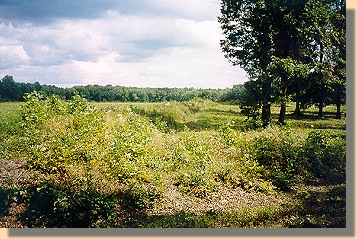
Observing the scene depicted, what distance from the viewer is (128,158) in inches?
197

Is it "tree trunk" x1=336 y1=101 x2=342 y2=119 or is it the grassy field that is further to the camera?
"tree trunk" x1=336 y1=101 x2=342 y2=119

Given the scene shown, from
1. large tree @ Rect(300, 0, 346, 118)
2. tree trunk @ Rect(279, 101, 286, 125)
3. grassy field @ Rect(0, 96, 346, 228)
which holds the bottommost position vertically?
grassy field @ Rect(0, 96, 346, 228)

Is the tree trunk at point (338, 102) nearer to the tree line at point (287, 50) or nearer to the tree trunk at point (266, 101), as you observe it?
the tree line at point (287, 50)

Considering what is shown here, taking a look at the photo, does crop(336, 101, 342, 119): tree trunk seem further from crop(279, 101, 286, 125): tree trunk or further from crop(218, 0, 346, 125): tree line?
crop(279, 101, 286, 125): tree trunk

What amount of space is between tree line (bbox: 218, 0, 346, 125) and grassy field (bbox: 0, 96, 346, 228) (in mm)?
334

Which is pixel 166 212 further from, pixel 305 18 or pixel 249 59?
pixel 305 18

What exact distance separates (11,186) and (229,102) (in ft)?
13.3

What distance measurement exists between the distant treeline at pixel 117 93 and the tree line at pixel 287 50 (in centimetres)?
68

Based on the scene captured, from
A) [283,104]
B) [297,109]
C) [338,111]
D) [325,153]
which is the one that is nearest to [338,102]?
[338,111]

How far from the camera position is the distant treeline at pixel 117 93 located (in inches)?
229

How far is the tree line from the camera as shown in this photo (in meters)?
5.21

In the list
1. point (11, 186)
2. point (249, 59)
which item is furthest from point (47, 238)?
point (249, 59)

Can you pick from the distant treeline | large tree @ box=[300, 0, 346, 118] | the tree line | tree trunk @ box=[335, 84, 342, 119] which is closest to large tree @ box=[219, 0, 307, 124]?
the tree line

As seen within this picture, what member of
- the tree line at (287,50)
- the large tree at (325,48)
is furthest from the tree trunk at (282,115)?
the large tree at (325,48)
